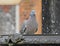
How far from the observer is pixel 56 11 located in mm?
1821

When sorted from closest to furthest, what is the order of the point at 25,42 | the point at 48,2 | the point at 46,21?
the point at 25,42 < the point at 46,21 < the point at 48,2

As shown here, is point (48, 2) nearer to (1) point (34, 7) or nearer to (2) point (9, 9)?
(1) point (34, 7)

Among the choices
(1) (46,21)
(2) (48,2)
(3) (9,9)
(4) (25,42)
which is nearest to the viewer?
(4) (25,42)

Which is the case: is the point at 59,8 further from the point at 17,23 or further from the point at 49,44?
the point at 17,23

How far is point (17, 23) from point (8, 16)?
0.46 feet

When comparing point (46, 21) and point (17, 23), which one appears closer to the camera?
point (46, 21)

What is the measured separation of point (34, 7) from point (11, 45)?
1909mm

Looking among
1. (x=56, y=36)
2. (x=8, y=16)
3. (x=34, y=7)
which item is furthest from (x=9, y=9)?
(x=56, y=36)

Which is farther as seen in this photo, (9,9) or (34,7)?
(9,9)

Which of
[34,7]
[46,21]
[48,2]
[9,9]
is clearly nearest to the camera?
[46,21]

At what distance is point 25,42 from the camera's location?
50.0 inches

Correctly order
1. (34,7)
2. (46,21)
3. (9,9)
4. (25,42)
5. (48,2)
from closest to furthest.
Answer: (25,42)
(46,21)
(48,2)
(34,7)
(9,9)

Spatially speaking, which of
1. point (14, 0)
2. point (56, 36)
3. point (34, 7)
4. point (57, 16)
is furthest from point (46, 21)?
point (14, 0)

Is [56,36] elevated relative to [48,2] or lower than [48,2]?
lower
